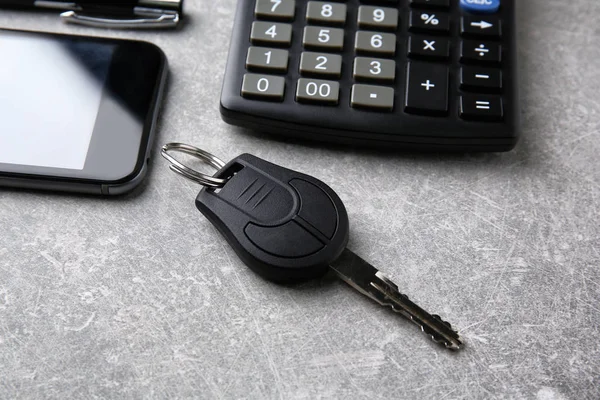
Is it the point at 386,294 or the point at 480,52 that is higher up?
the point at 480,52

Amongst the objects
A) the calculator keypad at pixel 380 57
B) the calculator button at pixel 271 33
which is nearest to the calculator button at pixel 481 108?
the calculator keypad at pixel 380 57

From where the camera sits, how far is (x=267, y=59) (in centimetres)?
38

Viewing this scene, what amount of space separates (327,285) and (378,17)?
0.17 meters

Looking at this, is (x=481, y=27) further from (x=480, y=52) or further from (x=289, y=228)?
(x=289, y=228)

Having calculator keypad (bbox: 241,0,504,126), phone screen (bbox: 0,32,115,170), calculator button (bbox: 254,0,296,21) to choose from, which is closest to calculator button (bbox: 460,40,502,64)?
calculator keypad (bbox: 241,0,504,126)

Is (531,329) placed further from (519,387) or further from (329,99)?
(329,99)

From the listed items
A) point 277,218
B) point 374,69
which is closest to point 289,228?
point 277,218

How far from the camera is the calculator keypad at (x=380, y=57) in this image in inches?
14.6

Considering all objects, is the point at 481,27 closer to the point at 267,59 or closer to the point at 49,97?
the point at 267,59

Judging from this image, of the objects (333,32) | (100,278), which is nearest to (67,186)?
(100,278)

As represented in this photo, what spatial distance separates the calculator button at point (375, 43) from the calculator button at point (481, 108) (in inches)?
2.0

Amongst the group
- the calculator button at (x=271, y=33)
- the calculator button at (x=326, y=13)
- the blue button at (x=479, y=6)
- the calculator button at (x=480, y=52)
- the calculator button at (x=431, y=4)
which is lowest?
the calculator button at (x=271, y=33)

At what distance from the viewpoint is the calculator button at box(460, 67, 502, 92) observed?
0.38m

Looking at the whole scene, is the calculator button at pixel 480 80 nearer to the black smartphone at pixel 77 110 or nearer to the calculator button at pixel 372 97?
the calculator button at pixel 372 97
